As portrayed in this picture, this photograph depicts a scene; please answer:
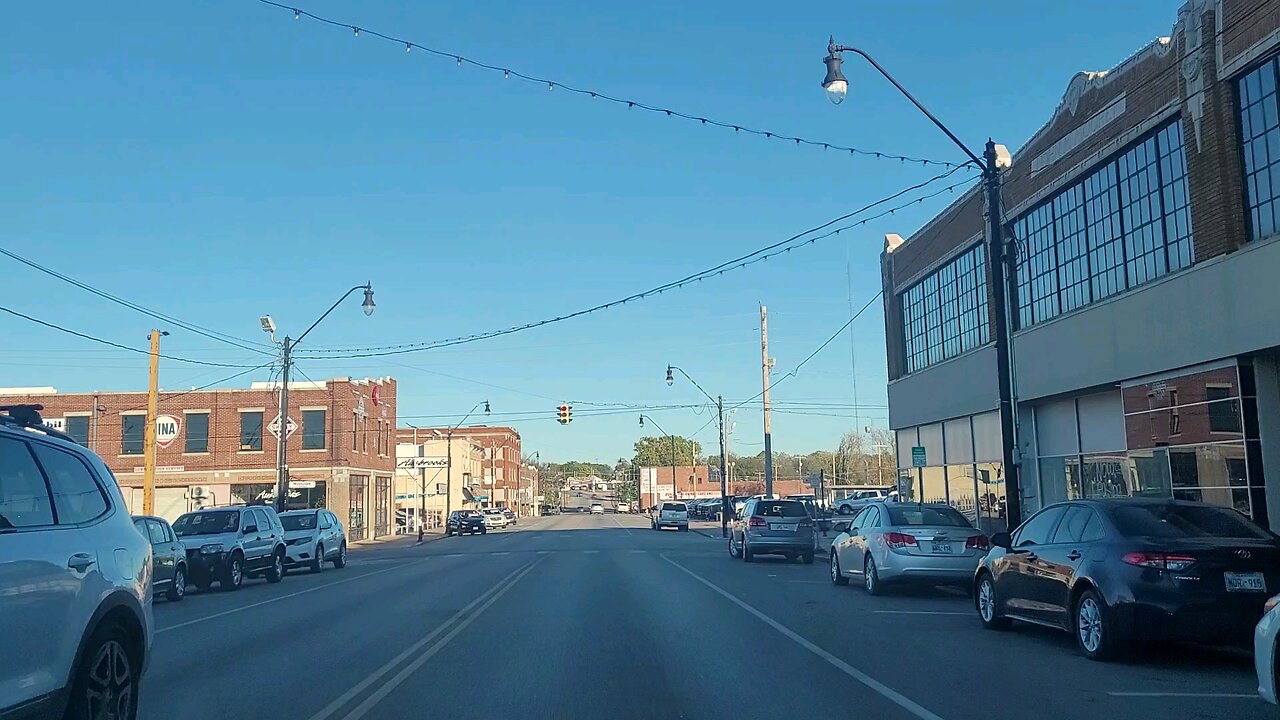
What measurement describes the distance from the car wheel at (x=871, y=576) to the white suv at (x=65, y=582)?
1260cm

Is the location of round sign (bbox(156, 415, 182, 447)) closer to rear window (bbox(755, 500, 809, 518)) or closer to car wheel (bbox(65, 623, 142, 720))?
rear window (bbox(755, 500, 809, 518))

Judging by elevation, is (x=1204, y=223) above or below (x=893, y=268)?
below

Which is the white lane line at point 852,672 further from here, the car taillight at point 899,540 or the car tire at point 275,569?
the car tire at point 275,569

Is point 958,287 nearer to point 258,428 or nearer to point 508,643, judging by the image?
point 508,643

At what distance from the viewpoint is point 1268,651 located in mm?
7574

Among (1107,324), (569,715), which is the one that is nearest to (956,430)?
(1107,324)

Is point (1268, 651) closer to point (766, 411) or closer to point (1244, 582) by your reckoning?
point (1244, 582)

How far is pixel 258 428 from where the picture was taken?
55.6m

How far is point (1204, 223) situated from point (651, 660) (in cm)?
1306

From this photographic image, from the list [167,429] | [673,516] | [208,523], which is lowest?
[673,516]

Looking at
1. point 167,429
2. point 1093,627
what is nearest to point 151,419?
point 167,429

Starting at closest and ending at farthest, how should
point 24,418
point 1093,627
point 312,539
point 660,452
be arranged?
point 24,418 < point 1093,627 < point 312,539 < point 660,452

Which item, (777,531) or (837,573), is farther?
(777,531)

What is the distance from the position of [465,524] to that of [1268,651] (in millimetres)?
56529
